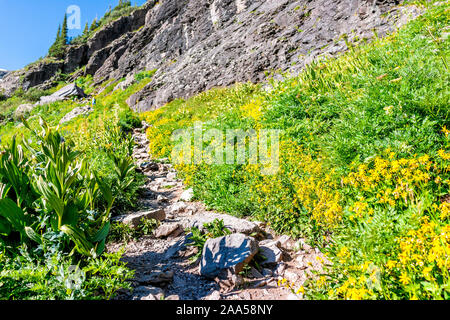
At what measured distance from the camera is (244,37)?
50.2 feet

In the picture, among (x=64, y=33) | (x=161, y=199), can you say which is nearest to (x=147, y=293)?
(x=161, y=199)

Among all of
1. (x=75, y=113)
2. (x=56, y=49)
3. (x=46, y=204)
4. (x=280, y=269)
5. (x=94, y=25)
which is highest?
(x=94, y=25)

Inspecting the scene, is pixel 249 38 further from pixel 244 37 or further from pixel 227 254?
pixel 227 254

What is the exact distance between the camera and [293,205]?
372 centimetres

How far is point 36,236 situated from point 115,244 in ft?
5.00

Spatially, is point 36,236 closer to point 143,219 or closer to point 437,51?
point 143,219

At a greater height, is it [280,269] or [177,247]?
[177,247]

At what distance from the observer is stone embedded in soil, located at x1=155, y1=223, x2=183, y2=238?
410 centimetres

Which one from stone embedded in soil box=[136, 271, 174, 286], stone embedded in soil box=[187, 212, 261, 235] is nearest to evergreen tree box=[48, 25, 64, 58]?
stone embedded in soil box=[187, 212, 261, 235]

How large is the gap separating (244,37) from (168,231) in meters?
14.2

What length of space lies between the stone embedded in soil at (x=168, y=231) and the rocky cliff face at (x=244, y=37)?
829 cm

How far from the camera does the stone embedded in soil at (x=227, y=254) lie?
2955 mm

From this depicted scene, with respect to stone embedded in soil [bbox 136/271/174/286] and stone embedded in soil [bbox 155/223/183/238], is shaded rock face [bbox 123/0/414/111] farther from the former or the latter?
stone embedded in soil [bbox 136/271/174/286]

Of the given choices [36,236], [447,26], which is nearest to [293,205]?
[36,236]
